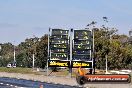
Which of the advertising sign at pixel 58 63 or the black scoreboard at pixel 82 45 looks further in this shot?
the advertising sign at pixel 58 63

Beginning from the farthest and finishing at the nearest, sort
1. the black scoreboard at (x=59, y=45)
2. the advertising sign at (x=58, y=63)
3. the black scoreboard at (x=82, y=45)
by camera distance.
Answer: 1. the black scoreboard at (x=59, y=45)
2. the advertising sign at (x=58, y=63)
3. the black scoreboard at (x=82, y=45)

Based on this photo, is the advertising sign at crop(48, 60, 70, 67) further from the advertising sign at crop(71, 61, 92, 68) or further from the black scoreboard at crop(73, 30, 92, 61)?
the black scoreboard at crop(73, 30, 92, 61)

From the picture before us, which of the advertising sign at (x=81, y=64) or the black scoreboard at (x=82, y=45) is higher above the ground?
the black scoreboard at (x=82, y=45)

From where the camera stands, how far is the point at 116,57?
10788cm

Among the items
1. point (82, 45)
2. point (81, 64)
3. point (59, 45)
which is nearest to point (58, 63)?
point (59, 45)

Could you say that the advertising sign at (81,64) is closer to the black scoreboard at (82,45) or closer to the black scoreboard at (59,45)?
the black scoreboard at (82,45)

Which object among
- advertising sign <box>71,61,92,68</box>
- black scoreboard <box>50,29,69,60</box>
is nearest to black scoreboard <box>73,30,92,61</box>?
advertising sign <box>71,61,92,68</box>

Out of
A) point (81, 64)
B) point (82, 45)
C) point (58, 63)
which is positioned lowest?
point (81, 64)

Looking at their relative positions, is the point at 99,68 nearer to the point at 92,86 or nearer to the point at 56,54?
the point at 56,54

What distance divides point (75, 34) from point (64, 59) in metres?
3.61

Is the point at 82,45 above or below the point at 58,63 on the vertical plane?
above

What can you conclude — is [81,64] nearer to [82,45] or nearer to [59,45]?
[82,45]

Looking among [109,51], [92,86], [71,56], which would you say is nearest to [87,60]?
[71,56]

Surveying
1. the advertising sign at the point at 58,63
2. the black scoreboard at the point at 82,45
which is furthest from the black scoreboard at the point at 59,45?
the black scoreboard at the point at 82,45
